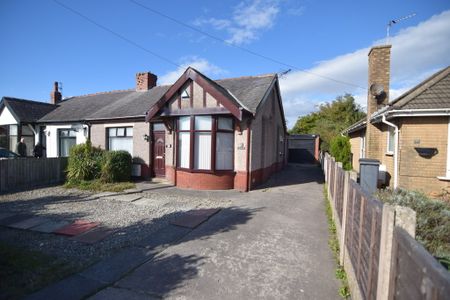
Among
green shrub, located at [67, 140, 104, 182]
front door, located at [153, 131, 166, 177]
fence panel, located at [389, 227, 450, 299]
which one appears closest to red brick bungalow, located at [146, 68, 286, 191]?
front door, located at [153, 131, 166, 177]

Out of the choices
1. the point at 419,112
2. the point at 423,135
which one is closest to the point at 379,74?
the point at 419,112

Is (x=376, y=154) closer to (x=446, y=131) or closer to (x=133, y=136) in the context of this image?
(x=446, y=131)

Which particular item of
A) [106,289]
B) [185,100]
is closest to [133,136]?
[185,100]

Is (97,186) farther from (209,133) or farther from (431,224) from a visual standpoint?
(431,224)

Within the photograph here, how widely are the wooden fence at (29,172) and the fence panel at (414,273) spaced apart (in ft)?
42.3

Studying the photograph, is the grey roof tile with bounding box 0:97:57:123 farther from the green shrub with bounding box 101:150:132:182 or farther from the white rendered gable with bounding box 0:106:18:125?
the green shrub with bounding box 101:150:132:182

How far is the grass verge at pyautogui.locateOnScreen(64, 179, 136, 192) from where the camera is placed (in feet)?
33.8

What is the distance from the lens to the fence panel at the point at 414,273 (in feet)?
4.11

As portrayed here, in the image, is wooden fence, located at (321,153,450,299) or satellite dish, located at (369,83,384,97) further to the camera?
satellite dish, located at (369,83,384,97)

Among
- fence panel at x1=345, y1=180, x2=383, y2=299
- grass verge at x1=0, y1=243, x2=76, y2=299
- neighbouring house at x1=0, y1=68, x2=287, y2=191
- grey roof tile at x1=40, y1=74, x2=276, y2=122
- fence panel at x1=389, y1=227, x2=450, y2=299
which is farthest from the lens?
grey roof tile at x1=40, y1=74, x2=276, y2=122

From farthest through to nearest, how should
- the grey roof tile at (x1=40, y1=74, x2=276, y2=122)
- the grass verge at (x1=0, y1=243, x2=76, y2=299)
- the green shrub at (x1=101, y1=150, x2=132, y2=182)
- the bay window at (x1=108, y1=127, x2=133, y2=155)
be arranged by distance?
1. the bay window at (x1=108, y1=127, x2=133, y2=155)
2. the grey roof tile at (x1=40, y1=74, x2=276, y2=122)
3. the green shrub at (x1=101, y1=150, x2=132, y2=182)
4. the grass verge at (x1=0, y1=243, x2=76, y2=299)

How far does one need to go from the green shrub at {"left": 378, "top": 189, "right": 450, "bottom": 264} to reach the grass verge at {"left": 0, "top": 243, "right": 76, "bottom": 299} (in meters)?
5.59

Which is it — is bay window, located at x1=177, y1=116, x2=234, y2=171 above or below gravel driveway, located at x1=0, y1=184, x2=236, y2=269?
above

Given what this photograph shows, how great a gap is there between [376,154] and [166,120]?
30.1ft
